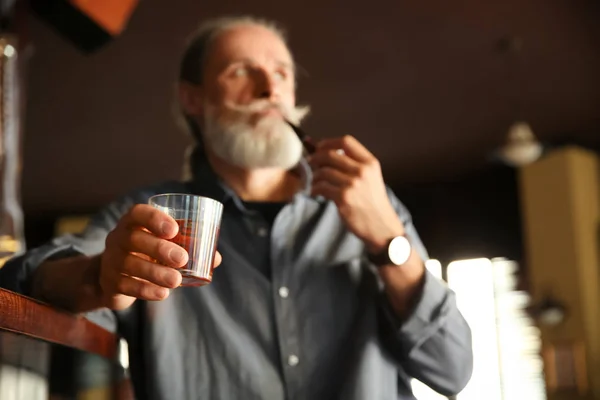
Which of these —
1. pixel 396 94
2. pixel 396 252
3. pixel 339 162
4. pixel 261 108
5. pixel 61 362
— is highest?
pixel 396 94

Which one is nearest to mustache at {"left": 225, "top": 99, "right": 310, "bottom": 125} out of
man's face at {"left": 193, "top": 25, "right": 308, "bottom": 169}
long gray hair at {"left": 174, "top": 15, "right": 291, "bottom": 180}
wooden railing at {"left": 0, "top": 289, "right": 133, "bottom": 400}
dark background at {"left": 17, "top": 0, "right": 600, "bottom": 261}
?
man's face at {"left": 193, "top": 25, "right": 308, "bottom": 169}

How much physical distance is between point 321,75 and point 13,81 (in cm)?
205

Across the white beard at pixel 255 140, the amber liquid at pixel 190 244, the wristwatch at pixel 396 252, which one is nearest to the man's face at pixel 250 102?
the white beard at pixel 255 140

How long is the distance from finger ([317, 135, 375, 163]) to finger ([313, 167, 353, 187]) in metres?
0.03

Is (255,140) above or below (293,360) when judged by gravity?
above

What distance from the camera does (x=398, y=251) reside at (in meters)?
0.80

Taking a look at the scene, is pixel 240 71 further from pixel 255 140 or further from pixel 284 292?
pixel 284 292

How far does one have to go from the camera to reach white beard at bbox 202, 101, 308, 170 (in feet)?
3.13

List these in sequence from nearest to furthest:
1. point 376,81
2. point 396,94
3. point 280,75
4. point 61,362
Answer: point 61,362, point 280,75, point 376,81, point 396,94

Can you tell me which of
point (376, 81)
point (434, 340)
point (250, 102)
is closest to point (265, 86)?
point (250, 102)

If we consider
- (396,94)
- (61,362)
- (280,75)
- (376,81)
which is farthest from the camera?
(396,94)

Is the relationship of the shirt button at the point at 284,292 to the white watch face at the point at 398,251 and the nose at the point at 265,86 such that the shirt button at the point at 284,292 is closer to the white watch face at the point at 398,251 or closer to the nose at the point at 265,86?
the white watch face at the point at 398,251

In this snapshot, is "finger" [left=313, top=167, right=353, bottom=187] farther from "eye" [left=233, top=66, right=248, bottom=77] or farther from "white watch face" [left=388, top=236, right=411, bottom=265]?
"eye" [left=233, top=66, right=248, bottom=77]

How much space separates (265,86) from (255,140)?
80mm
